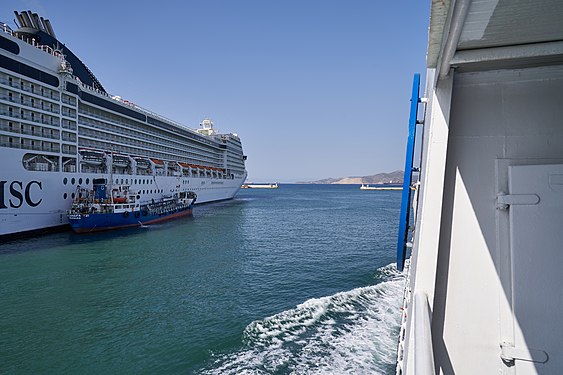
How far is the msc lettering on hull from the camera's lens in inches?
864

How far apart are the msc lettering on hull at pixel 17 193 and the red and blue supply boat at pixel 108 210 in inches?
120

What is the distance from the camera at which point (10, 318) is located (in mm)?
10258

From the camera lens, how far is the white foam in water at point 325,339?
7500mm

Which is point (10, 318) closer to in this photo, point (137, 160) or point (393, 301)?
point (393, 301)

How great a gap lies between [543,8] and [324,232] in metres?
26.3

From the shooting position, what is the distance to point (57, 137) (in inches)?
1122

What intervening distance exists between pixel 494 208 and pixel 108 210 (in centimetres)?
3073

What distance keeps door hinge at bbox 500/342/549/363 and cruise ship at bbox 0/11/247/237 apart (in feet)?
95.6

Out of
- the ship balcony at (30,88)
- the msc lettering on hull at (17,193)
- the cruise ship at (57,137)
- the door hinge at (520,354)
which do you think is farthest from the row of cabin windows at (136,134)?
the door hinge at (520,354)

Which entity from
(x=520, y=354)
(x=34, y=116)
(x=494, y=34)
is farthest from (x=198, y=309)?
(x=34, y=116)

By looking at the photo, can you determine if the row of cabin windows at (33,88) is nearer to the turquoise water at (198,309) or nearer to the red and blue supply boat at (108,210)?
the red and blue supply boat at (108,210)

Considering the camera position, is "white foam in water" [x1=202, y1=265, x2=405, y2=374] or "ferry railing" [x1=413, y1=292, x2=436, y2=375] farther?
"white foam in water" [x1=202, y1=265, x2=405, y2=374]

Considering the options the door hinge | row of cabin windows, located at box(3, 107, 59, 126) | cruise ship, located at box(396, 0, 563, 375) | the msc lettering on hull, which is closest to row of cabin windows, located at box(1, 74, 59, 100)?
row of cabin windows, located at box(3, 107, 59, 126)

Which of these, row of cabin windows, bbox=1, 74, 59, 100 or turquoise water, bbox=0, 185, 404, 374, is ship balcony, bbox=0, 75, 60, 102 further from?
turquoise water, bbox=0, 185, 404, 374
